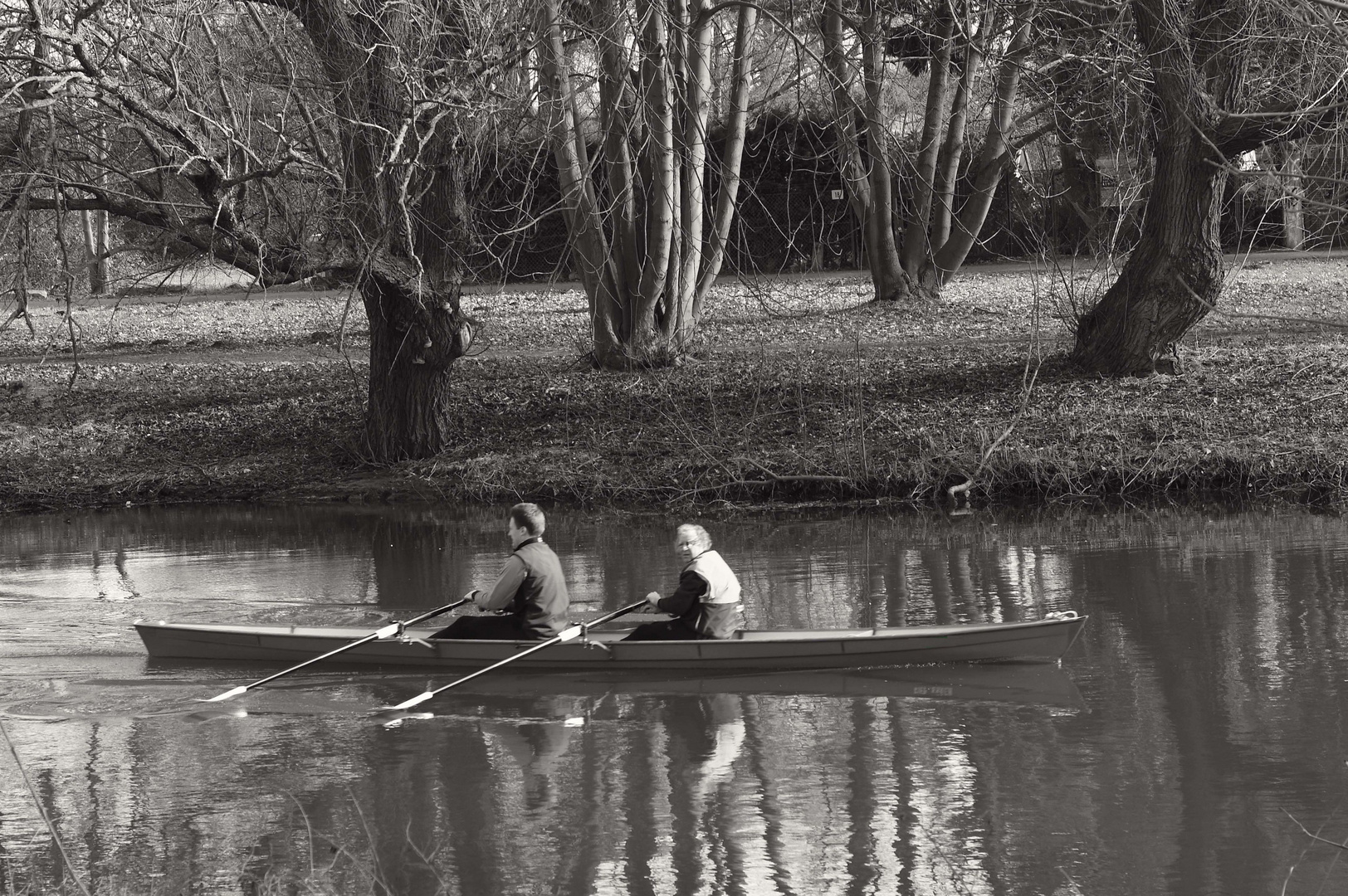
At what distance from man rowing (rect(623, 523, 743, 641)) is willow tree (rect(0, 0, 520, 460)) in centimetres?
461

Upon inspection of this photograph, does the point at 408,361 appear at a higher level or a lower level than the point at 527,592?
higher

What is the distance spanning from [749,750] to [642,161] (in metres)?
12.3

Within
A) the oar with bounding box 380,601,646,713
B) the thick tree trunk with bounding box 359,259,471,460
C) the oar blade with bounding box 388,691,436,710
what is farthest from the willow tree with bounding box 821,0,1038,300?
the oar blade with bounding box 388,691,436,710

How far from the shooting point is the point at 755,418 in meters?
16.9

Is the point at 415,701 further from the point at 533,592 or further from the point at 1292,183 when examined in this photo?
the point at 1292,183

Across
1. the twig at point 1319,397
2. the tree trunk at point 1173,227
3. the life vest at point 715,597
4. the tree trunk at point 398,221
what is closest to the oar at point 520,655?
the life vest at point 715,597

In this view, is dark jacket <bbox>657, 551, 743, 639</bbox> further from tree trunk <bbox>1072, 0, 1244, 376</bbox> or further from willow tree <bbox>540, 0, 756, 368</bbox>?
tree trunk <bbox>1072, 0, 1244, 376</bbox>

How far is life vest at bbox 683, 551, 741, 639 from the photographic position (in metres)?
9.20

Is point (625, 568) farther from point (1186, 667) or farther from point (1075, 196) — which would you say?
point (1075, 196)

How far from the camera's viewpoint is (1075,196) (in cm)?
2717

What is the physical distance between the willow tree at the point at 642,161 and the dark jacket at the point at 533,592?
3769 mm

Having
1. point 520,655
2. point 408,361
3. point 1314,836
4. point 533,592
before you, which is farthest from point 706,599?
point 408,361

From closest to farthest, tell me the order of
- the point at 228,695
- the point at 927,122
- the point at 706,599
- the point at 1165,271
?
1. the point at 228,695
2. the point at 706,599
3. the point at 1165,271
4. the point at 927,122

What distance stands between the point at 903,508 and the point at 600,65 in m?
5.43
